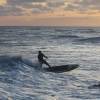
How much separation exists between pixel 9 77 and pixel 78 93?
6.13 m

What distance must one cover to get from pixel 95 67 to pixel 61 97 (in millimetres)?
12011

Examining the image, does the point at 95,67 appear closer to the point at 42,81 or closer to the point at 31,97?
the point at 42,81

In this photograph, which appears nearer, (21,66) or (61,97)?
(61,97)

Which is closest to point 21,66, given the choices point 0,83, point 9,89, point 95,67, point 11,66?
point 11,66

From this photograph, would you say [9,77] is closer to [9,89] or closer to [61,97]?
[9,89]

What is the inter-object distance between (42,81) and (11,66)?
682 cm

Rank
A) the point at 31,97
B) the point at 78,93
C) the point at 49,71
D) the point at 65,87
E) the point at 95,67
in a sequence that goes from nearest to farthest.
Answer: the point at 31,97
the point at 78,93
the point at 65,87
the point at 49,71
the point at 95,67

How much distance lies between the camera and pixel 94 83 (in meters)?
20.9

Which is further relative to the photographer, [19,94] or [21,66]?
[21,66]

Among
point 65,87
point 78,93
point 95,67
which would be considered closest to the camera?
point 78,93

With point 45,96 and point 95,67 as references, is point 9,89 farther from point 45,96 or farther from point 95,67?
point 95,67

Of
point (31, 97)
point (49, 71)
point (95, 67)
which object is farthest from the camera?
point (95, 67)

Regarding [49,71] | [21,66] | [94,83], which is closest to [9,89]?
[94,83]

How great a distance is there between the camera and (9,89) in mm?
18500
